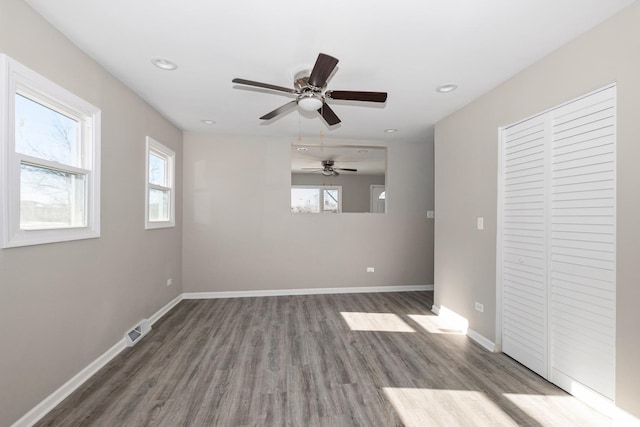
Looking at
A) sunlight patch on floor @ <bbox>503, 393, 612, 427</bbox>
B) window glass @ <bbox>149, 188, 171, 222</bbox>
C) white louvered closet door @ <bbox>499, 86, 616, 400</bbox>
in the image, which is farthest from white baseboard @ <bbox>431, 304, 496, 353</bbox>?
window glass @ <bbox>149, 188, 171, 222</bbox>

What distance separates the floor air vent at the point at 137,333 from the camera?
9.43ft

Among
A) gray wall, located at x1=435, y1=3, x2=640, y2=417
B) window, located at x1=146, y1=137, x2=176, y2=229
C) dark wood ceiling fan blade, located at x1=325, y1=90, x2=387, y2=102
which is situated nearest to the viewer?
gray wall, located at x1=435, y1=3, x2=640, y2=417

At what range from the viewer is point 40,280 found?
1878 millimetres

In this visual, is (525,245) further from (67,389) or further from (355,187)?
(355,187)

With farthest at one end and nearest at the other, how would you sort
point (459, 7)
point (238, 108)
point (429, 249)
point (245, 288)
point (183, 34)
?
point (429, 249) → point (245, 288) → point (238, 108) → point (183, 34) → point (459, 7)

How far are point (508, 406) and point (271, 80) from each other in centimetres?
314

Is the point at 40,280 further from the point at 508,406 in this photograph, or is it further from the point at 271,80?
the point at 508,406

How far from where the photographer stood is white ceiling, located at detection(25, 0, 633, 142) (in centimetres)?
178

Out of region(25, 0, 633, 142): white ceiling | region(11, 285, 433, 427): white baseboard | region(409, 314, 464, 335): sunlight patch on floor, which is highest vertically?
region(25, 0, 633, 142): white ceiling

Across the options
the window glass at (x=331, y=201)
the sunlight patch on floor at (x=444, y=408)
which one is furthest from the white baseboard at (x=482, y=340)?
the window glass at (x=331, y=201)

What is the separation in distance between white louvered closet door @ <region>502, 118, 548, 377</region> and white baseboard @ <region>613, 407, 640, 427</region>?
543mm

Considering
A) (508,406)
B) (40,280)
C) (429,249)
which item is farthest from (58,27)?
(429,249)

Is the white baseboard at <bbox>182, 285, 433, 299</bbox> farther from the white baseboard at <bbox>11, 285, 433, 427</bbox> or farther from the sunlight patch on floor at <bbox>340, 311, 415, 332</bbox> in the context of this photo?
the sunlight patch on floor at <bbox>340, 311, 415, 332</bbox>

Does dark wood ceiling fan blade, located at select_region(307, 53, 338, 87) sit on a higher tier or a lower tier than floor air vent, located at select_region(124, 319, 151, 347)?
higher
